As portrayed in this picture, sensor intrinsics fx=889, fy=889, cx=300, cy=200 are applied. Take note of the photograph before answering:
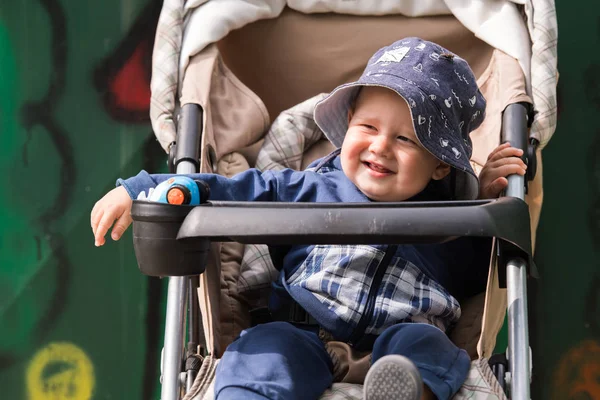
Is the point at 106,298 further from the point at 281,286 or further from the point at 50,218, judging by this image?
the point at 281,286

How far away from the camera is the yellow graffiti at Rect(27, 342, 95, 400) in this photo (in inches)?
95.9

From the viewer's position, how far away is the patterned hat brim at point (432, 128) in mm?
1480

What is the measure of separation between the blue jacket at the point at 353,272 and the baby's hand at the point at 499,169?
0.10m

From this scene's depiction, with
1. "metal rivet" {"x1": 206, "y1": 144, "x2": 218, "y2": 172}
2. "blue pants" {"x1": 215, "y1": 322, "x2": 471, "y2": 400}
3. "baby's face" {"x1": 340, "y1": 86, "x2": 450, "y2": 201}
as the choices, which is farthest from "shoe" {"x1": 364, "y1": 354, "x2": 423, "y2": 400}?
"metal rivet" {"x1": 206, "y1": 144, "x2": 218, "y2": 172}

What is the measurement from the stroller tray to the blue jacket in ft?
0.45

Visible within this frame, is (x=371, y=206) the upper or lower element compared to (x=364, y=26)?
lower

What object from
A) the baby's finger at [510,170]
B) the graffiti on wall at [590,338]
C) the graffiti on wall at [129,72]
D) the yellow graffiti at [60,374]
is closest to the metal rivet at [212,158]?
the baby's finger at [510,170]

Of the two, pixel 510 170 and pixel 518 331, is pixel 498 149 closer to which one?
pixel 510 170

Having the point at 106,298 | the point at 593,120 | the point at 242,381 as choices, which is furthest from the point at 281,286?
the point at 593,120

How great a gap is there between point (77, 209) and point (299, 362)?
1.22m

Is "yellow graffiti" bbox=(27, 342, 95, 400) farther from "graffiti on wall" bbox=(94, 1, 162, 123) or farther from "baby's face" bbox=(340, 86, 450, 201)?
"baby's face" bbox=(340, 86, 450, 201)

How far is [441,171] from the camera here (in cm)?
162

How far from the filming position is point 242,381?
1.34 m

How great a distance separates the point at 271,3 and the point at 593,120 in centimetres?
95
